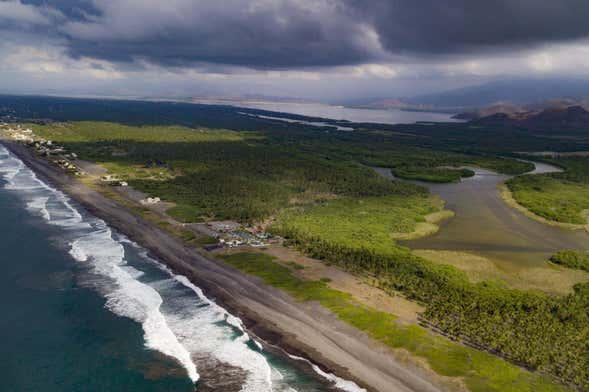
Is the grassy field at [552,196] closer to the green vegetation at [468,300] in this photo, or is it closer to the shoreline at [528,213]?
the shoreline at [528,213]

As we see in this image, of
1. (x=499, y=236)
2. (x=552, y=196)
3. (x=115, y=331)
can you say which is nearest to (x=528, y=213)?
(x=552, y=196)

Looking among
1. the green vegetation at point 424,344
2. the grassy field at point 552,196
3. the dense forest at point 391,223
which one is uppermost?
the grassy field at point 552,196

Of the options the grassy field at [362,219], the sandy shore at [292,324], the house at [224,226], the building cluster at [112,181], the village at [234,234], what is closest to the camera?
the sandy shore at [292,324]

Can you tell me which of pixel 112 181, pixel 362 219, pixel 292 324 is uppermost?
pixel 112 181

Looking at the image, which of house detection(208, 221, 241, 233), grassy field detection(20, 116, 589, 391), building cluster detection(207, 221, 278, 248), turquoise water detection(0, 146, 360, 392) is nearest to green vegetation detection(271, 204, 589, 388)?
grassy field detection(20, 116, 589, 391)

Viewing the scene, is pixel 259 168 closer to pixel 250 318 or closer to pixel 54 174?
pixel 54 174

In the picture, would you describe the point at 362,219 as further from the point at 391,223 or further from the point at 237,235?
the point at 237,235

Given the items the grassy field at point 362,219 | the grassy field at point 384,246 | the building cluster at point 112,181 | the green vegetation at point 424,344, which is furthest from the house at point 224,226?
the building cluster at point 112,181
